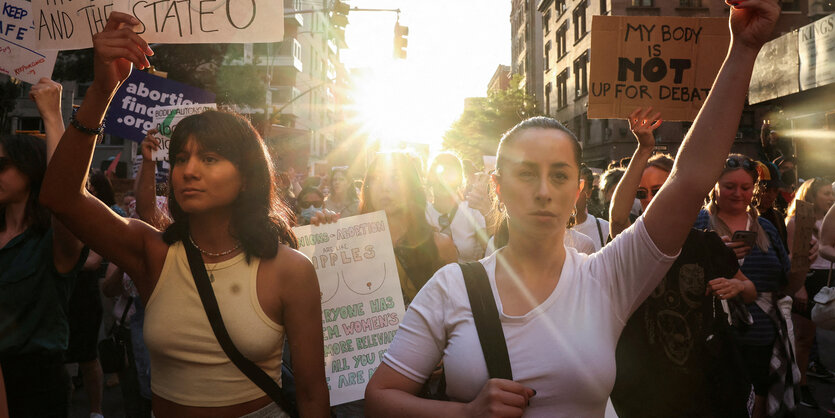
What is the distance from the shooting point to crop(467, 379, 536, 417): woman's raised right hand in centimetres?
150

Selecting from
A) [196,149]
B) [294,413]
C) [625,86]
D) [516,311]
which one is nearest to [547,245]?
[516,311]

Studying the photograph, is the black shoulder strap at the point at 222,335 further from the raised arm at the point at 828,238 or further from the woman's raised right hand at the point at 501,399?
the raised arm at the point at 828,238

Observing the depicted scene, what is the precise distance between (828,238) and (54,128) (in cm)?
587

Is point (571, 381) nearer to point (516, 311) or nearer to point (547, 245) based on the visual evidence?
point (516, 311)

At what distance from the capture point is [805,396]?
19.0ft

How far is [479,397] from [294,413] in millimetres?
1012

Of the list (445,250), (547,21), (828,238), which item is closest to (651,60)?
(445,250)

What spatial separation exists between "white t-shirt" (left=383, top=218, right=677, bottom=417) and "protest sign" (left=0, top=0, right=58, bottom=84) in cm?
320

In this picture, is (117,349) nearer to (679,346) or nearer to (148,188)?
(148,188)

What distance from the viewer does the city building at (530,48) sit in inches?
2138

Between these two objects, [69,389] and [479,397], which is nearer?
[479,397]

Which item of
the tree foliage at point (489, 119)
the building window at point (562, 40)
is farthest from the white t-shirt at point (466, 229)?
the building window at point (562, 40)

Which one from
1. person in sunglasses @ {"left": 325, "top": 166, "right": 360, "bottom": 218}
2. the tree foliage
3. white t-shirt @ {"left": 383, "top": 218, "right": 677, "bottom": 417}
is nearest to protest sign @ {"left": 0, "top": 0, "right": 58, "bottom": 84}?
white t-shirt @ {"left": 383, "top": 218, "right": 677, "bottom": 417}

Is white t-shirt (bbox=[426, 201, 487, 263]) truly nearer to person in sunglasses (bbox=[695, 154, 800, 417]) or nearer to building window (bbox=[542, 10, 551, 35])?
person in sunglasses (bbox=[695, 154, 800, 417])
